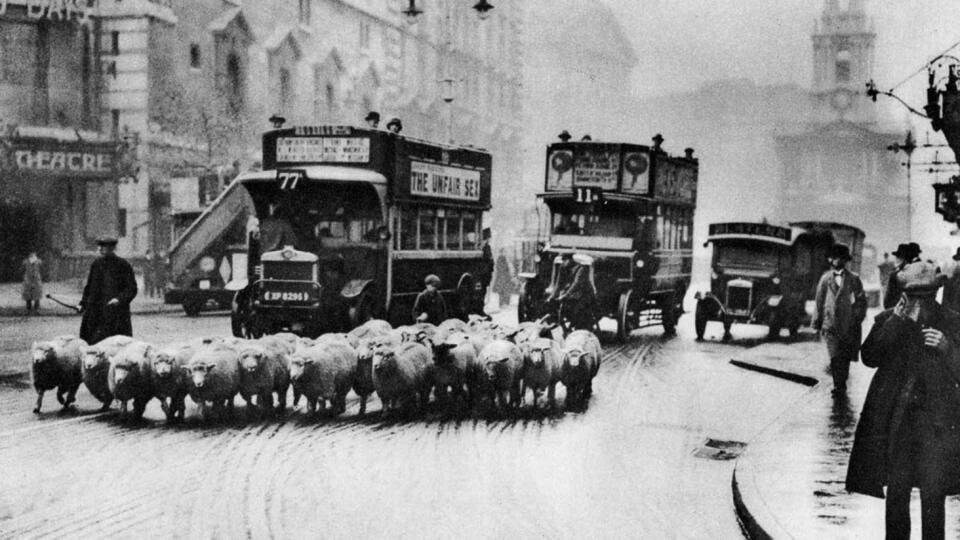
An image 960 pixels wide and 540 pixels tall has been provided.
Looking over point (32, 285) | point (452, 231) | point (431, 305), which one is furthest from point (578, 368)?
point (32, 285)

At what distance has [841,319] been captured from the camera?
501 inches

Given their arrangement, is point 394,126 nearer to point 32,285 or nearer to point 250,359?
point 250,359

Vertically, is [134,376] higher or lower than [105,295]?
lower

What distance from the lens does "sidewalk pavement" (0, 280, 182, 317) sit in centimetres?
2478

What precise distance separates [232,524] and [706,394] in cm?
808

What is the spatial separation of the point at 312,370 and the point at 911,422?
6.81 metres

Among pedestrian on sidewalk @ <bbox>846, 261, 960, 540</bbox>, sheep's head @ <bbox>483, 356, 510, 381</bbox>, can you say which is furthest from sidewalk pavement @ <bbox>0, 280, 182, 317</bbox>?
pedestrian on sidewalk @ <bbox>846, 261, 960, 540</bbox>

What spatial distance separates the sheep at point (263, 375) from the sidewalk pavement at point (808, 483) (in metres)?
5.10

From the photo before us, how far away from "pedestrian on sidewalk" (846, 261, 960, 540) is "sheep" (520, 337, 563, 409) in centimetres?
617

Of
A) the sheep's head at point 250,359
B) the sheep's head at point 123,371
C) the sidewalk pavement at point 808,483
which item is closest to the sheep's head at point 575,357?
the sidewalk pavement at point 808,483

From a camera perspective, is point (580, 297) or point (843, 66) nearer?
point (580, 297)

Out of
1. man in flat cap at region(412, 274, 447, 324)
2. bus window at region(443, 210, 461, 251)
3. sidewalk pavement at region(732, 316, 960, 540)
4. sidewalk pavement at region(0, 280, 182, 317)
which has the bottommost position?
sidewalk pavement at region(732, 316, 960, 540)

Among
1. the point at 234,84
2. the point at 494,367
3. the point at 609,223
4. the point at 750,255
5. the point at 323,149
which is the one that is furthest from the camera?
the point at 234,84

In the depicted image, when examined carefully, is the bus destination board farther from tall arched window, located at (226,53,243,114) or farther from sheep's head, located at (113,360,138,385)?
tall arched window, located at (226,53,243,114)
